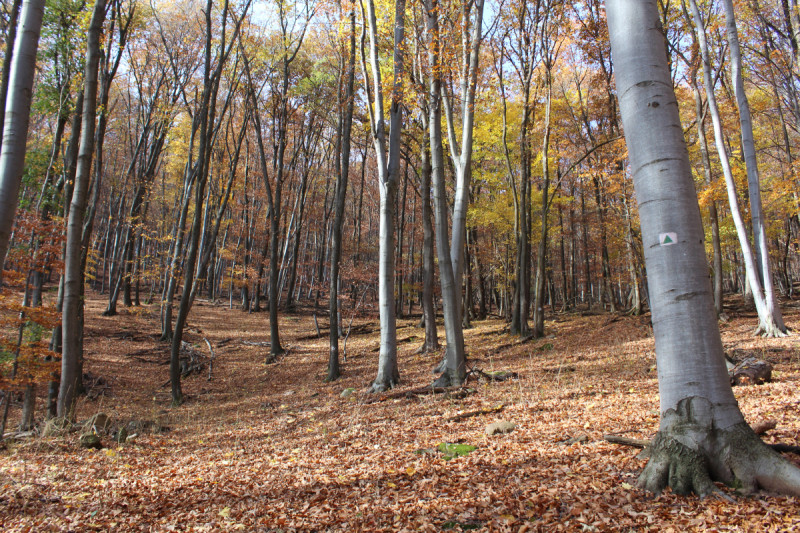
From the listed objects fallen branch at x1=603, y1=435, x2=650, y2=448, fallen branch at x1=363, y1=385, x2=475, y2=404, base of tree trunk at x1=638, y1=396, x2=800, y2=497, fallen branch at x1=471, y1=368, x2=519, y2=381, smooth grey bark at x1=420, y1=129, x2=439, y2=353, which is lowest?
fallen branch at x1=363, y1=385, x2=475, y2=404

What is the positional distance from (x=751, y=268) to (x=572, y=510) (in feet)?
32.0

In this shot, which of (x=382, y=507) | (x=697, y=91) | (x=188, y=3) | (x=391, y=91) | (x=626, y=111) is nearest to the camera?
(x=626, y=111)

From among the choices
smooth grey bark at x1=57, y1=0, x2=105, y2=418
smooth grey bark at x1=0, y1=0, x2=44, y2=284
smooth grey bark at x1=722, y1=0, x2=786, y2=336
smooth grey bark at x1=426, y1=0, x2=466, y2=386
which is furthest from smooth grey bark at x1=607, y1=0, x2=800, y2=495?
smooth grey bark at x1=722, y1=0, x2=786, y2=336

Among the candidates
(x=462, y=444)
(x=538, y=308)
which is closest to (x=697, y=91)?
(x=538, y=308)

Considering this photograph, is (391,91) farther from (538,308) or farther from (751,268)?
(751,268)

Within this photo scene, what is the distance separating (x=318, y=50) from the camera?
17141 mm

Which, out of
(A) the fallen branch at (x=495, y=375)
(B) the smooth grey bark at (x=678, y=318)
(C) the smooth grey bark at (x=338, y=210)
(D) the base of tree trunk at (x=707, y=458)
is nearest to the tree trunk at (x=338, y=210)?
(C) the smooth grey bark at (x=338, y=210)

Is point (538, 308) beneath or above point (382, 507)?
above

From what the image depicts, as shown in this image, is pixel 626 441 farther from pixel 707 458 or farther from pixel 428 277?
pixel 428 277

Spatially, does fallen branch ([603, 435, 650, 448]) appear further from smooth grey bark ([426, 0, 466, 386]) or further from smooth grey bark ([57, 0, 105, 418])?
smooth grey bark ([57, 0, 105, 418])

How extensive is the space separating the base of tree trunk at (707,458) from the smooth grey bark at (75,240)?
8.07m

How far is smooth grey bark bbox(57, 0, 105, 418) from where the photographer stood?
677 centimetres

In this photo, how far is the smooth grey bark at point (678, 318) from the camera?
243cm

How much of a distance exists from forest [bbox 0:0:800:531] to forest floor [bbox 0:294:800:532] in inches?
1.4
